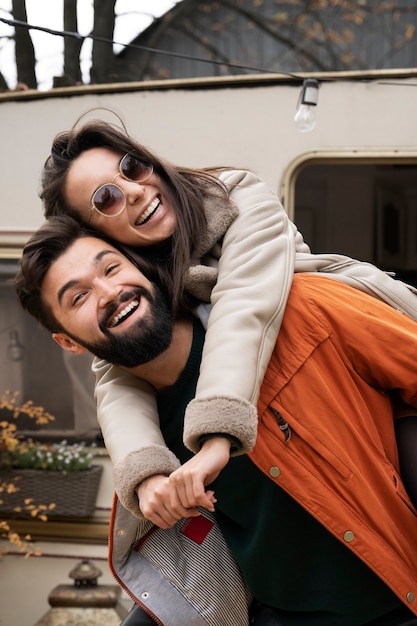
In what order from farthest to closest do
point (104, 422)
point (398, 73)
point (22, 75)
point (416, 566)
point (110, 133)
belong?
1. point (22, 75)
2. point (398, 73)
3. point (110, 133)
4. point (104, 422)
5. point (416, 566)

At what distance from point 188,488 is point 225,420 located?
141mm

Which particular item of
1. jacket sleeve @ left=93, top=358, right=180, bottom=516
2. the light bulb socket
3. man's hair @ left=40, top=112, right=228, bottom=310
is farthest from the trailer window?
jacket sleeve @ left=93, top=358, right=180, bottom=516

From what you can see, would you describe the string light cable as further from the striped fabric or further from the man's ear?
the striped fabric

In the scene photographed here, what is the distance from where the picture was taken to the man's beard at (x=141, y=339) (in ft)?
6.41

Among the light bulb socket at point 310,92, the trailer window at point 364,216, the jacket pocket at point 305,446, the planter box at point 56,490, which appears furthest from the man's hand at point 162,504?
the trailer window at point 364,216

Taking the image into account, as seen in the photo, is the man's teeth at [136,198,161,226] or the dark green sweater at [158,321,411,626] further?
the man's teeth at [136,198,161,226]

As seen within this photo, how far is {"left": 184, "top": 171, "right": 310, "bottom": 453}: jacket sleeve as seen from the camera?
67.4 inches

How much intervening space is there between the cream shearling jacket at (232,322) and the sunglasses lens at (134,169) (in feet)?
0.53

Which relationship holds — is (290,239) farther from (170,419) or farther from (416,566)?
(416,566)

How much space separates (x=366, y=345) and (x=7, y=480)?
4.17 m

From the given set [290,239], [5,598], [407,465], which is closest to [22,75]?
[5,598]

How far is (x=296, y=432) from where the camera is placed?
1.81 m

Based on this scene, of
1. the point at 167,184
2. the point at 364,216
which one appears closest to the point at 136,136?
the point at 364,216

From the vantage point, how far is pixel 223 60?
5094mm
